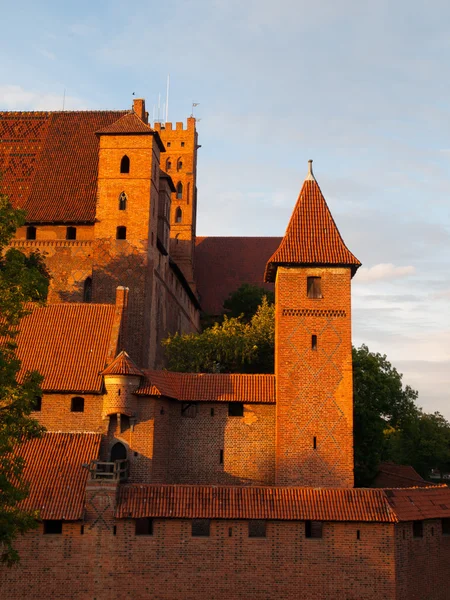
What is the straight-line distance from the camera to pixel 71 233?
122 ft

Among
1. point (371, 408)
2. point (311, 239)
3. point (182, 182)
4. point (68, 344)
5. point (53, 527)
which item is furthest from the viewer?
point (182, 182)

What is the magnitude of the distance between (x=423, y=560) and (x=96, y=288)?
60.1 feet

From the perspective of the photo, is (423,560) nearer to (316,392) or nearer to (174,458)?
(316,392)

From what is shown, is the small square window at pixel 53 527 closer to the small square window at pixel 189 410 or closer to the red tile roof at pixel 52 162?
the small square window at pixel 189 410

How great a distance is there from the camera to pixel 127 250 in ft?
119

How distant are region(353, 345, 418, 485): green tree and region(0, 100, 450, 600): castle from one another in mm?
6672

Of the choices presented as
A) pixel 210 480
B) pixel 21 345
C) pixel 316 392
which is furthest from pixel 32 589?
pixel 316 392

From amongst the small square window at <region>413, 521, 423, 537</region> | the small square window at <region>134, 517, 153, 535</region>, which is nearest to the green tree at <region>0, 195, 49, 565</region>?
the small square window at <region>134, 517, 153, 535</region>

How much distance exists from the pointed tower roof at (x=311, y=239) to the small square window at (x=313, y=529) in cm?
932

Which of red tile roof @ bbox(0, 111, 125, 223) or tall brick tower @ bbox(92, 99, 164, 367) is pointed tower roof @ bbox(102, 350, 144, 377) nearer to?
tall brick tower @ bbox(92, 99, 164, 367)

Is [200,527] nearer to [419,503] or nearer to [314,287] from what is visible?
[419,503]

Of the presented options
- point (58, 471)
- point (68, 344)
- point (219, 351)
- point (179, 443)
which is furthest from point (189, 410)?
point (219, 351)

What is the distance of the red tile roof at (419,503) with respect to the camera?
24.7 m

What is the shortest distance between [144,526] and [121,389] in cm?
469
